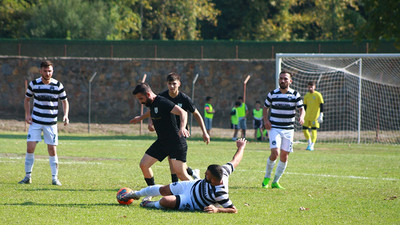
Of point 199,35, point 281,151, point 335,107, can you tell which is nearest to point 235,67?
point 335,107

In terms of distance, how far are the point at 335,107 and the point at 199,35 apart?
20.6 m

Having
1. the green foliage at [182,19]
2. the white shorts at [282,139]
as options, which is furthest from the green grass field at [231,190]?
the green foliage at [182,19]

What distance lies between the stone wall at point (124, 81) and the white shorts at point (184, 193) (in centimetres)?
2274

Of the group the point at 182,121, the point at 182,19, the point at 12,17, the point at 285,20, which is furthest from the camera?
the point at 182,19

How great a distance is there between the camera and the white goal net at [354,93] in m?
25.3

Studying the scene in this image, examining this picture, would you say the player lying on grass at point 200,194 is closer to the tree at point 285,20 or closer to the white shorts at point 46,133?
the white shorts at point 46,133

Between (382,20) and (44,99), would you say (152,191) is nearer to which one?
(44,99)

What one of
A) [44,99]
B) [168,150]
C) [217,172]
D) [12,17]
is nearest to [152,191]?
[168,150]

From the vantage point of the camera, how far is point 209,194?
778 cm

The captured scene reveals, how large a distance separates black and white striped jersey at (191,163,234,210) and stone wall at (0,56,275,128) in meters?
22.9

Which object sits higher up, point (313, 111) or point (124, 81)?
point (124, 81)

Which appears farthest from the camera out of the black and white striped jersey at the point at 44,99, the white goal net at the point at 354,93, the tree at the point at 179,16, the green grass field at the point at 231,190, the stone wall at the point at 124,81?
the tree at the point at 179,16

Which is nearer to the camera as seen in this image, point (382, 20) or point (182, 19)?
point (382, 20)

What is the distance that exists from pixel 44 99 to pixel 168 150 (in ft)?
9.34
